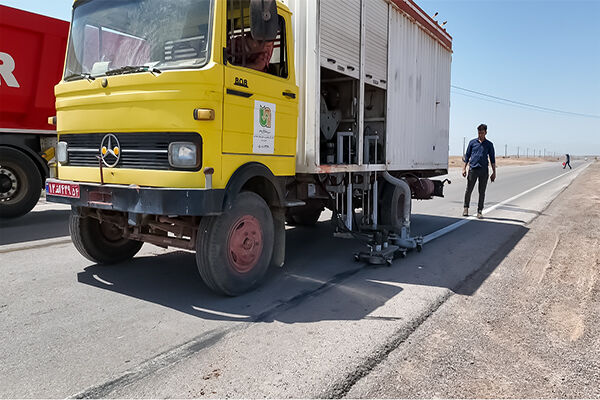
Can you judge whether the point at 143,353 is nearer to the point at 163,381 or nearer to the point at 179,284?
the point at 163,381

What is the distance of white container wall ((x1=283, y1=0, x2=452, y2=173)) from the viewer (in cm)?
476

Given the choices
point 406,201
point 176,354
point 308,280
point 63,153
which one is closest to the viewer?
point 176,354

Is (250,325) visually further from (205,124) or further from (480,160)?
(480,160)

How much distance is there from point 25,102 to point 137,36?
503cm

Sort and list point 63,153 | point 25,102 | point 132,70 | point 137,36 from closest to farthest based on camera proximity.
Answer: point 132,70, point 137,36, point 63,153, point 25,102

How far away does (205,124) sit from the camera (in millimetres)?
3572

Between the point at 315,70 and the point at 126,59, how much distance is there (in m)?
1.87

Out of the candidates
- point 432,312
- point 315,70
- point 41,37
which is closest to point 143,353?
point 432,312

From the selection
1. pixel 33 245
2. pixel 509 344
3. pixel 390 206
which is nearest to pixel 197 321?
pixel 509 344

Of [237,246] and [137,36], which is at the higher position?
[137,36]

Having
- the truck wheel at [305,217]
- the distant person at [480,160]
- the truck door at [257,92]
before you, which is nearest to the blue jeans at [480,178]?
the distant person at [480,160]

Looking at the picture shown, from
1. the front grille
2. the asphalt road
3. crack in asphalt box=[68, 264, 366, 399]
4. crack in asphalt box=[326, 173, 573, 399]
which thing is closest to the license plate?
the front grille

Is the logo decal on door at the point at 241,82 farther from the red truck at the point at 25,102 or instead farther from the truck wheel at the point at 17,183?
the truck wheel at the point at 17,183

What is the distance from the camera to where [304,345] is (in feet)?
10.1
